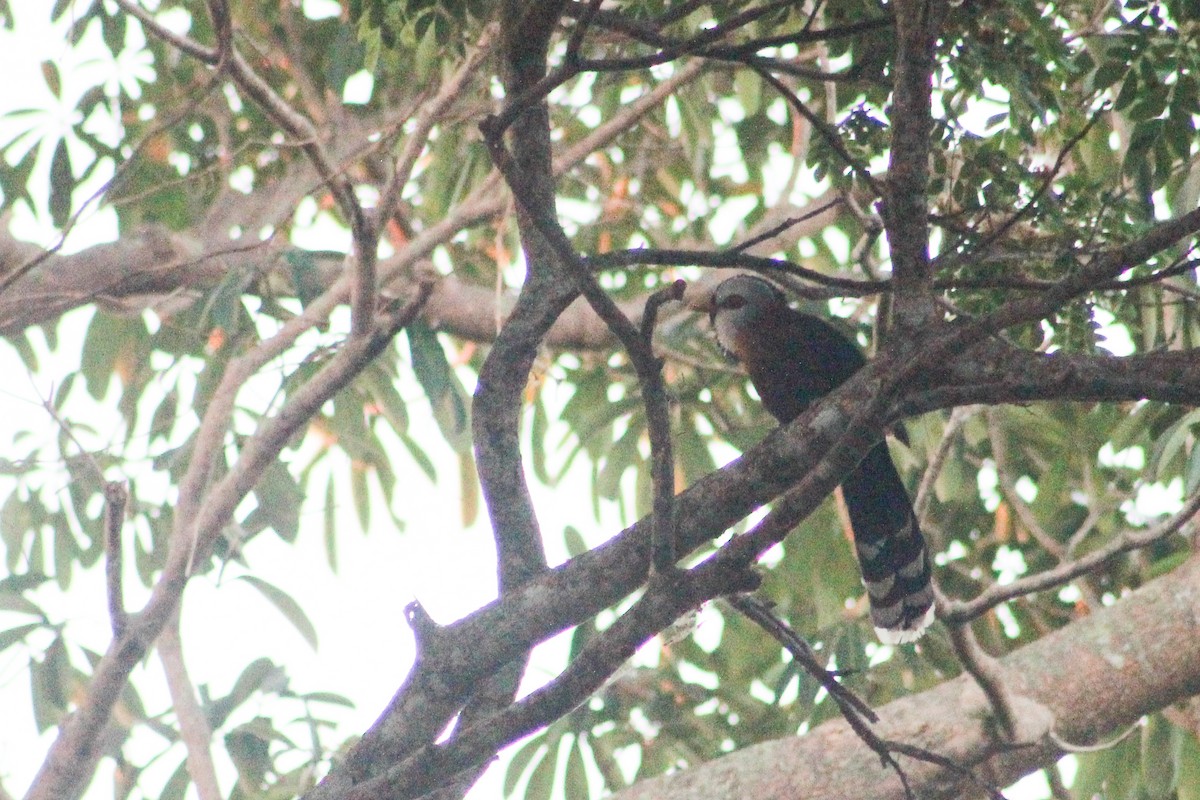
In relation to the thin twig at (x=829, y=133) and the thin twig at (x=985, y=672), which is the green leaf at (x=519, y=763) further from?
the thin twig at (x=829, y=133)

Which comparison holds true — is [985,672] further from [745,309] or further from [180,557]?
[180,557]

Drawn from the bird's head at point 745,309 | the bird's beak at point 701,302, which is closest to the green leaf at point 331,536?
the bird's beak at point 701,302

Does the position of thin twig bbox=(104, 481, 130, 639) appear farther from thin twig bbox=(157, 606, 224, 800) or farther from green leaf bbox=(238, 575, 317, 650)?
green leaf bbox=(238, 575, 317, 650)

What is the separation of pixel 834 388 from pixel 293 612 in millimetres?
1994

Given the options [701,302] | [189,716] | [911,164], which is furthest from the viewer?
[189,716]

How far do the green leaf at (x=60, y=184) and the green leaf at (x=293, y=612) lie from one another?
1.33 m

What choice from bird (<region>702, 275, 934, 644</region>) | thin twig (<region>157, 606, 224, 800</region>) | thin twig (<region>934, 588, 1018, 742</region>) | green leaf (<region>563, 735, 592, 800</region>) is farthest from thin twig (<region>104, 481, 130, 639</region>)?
green leaf (<region>563, 735, 592, 800</region>)

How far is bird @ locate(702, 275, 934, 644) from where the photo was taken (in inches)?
127

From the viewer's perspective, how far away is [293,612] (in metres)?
4.37

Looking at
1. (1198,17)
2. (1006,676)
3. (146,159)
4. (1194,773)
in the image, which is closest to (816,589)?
(1006,676)

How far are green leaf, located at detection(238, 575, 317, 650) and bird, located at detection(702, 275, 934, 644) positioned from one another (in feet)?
5.12

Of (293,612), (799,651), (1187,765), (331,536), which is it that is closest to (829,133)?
(799,651)

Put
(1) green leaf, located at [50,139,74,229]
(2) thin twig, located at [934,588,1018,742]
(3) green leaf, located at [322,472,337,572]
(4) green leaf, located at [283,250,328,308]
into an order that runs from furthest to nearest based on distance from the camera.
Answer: (3) green leaf, located at [322,472,337,572] → (1) green leaf, located at [50,139,74,229] → (4) green leaf, located at [283,250,328,308] → (2) thin twig, located at [934,588,1018,742]

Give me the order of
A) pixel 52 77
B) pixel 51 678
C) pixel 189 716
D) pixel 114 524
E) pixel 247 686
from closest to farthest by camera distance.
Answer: pixel 114 524, pixel 189 716, pixel 51 678, pixel 247 686, pixel 52 77
